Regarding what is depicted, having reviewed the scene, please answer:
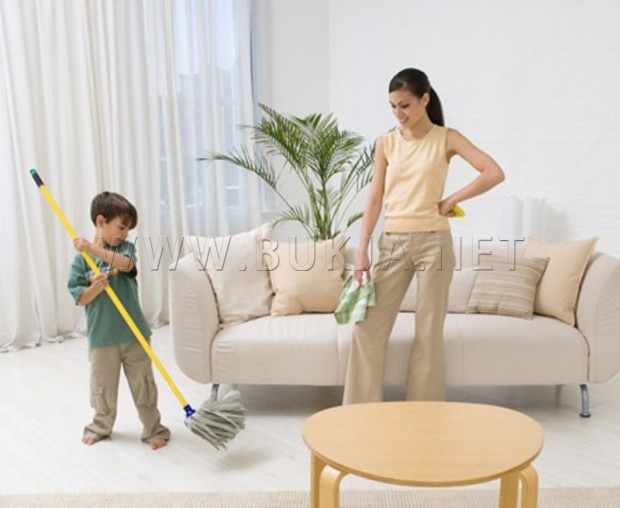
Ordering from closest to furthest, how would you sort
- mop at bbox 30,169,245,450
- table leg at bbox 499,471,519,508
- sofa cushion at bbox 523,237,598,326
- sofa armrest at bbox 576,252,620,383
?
table leg at bbox 499,471,519,508 < mop at bbox 30,169,245,450 < sofa armrest at bbox 576,252,620,383 < sofa cushion at bbox 523,237,598,326

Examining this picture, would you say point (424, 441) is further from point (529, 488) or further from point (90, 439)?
point (90, 439)

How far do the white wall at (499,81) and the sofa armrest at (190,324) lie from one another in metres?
1.98

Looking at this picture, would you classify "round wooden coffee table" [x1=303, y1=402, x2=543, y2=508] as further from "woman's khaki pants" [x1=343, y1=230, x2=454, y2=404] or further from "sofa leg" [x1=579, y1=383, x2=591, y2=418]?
"sofa leg" [x1=579, y1=383, x2=591, y2=418]

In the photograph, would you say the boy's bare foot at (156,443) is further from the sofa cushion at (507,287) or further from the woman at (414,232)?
the sofa cushion at (507,287)

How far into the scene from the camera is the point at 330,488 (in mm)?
1864

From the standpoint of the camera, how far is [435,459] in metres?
1.88

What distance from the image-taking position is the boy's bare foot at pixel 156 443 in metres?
2.85

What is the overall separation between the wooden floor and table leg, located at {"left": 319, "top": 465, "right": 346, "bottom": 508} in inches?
25.3

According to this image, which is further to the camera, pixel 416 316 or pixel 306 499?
pixel 416 316

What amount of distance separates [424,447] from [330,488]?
28 cm

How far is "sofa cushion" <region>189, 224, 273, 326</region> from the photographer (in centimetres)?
329

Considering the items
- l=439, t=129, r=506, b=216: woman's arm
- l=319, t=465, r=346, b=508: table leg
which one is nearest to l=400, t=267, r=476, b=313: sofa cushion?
l=439, t=129, r=506, b=216: woman's arm

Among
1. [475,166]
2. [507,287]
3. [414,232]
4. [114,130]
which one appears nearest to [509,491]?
[414,232]

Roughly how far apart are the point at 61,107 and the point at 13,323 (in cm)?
126
